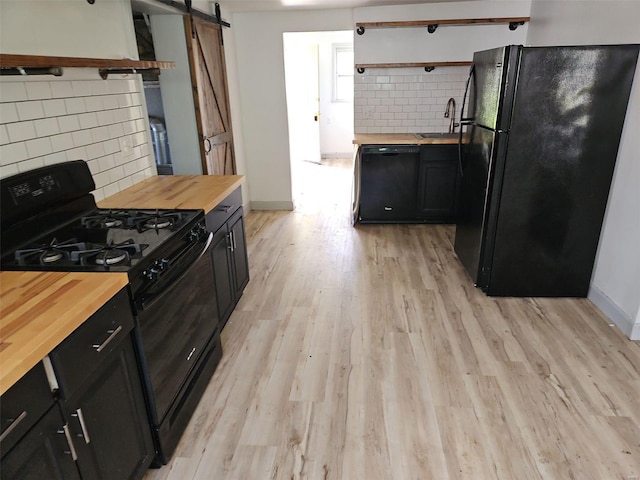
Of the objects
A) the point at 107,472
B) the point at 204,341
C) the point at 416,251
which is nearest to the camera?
the point at 107,472

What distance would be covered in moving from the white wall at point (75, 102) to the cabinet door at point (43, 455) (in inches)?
44.5

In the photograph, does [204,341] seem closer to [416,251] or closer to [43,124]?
[43,124]

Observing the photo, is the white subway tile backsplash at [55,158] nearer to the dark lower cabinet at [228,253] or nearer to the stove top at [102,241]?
the stove top at [102,241]

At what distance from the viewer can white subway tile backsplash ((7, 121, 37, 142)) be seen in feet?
5.83

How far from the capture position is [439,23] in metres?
4.32

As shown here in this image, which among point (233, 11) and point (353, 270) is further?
point (233, 11)

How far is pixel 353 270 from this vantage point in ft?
11.8

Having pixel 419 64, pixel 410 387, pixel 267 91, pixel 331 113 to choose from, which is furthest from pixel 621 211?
pixel 331 113

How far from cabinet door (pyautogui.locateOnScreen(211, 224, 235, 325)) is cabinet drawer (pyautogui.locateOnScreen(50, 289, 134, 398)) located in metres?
0.96

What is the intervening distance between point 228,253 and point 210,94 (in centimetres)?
191

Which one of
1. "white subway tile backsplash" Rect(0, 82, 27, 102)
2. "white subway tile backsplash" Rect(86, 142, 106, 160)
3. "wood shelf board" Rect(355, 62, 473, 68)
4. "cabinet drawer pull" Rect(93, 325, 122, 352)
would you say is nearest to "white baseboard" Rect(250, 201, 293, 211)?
"wood shelf board" Rect(355, 62, 473, 68)

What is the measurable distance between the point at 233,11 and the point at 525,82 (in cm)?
315

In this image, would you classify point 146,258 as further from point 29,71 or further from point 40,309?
point 29,71

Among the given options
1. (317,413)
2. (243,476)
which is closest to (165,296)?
(243,476)
